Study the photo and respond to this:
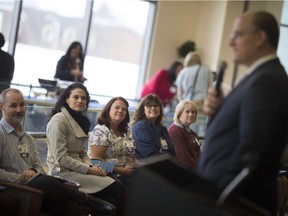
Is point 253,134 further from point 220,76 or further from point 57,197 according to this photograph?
point 57,197

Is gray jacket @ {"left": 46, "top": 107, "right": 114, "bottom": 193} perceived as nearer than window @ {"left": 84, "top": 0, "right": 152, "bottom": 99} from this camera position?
Yes

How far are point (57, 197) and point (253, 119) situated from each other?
5.91 feet

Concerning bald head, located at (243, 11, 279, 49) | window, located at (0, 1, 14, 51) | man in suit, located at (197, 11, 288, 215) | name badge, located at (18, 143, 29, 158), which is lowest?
name badge, located at (18, 143, 29, 158)

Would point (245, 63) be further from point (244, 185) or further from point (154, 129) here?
point (154, 129)

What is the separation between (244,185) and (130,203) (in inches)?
16.4

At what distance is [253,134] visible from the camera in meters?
1.95

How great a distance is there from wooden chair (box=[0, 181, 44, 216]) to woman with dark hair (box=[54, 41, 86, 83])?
3800 millimetres

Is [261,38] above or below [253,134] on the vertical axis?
above

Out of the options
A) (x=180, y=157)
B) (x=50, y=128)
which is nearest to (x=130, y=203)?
(x=50, y=128)

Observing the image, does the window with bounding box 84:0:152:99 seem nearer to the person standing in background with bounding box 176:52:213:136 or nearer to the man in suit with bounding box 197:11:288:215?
the person standing in background with bounding box 176:52:213:136

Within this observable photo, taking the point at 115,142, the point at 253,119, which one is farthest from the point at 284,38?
the point at 253,119

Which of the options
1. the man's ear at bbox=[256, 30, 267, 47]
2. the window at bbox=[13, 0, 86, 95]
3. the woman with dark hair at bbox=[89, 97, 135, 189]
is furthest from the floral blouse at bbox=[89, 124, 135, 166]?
the window at bbox=[13, 0, 86, 95]

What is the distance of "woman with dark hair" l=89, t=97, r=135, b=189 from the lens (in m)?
4.27

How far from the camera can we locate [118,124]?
4.48m
